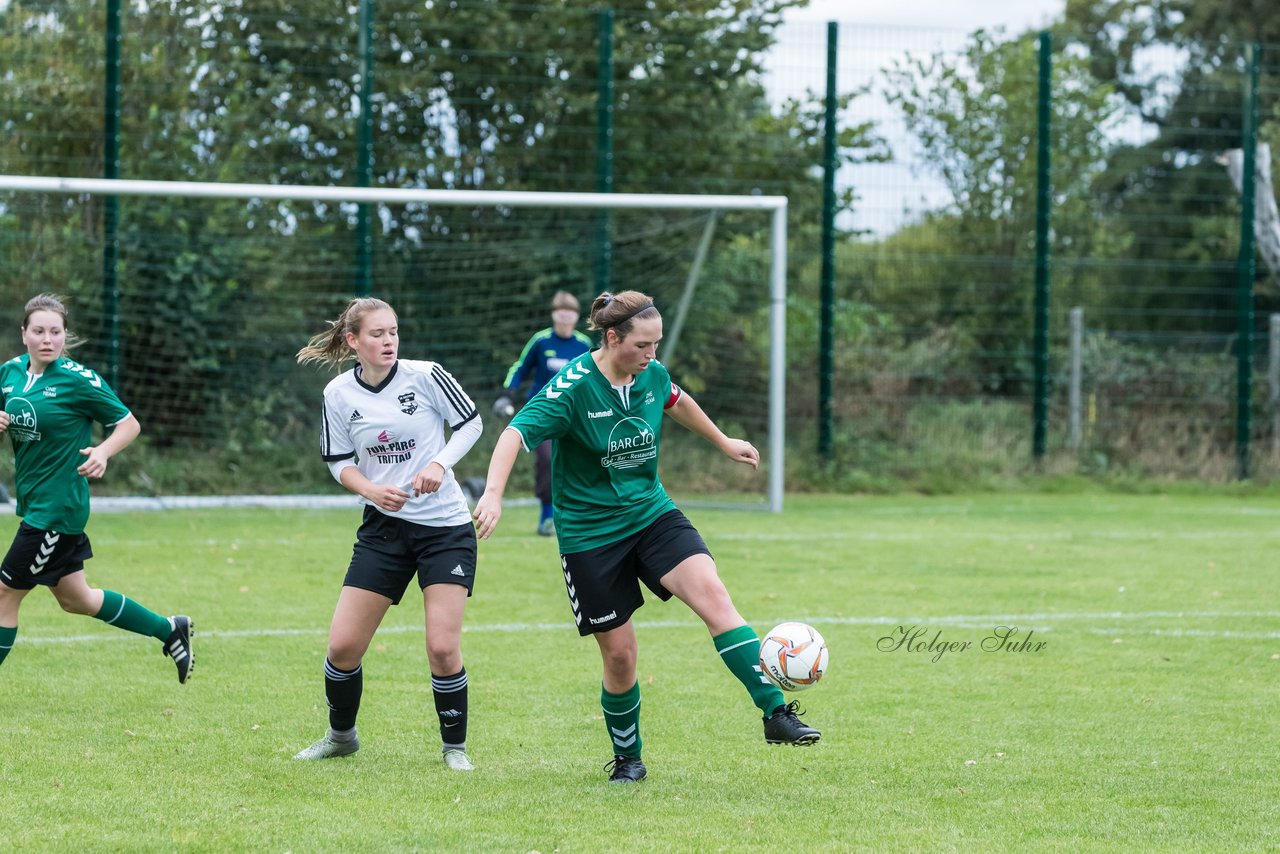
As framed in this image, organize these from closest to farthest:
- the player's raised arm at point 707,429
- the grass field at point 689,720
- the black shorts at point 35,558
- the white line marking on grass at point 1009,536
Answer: the grass field at point 689,720
the player's raised arm at point 707,429
the black shorts at point 35,558
the white line marking on grass at point 1009,536

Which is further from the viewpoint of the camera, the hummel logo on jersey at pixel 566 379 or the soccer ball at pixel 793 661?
the hummel logo on jersey at pixel 566 379

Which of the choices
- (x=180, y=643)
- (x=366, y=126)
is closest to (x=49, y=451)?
(x=180, y=643)

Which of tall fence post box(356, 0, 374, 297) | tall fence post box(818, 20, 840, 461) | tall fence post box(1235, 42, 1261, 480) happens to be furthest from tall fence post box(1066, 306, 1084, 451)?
tall fence post box(356, 0, 374, 297)

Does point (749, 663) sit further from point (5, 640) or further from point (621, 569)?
point (5, 640)

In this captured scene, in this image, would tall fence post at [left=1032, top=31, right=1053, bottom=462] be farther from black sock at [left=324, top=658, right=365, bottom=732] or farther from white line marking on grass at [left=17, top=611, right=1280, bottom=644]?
black sock at [left=324, top=658, right=365, bottom=732]

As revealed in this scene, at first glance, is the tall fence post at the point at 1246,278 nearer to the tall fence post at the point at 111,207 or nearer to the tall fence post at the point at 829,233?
the tall fence post at the point at 829,233

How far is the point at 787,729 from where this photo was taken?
4.79 meters

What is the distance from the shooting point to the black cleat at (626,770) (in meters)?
5.16

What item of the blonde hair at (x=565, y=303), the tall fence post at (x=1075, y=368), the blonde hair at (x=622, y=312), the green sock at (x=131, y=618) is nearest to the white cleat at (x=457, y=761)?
the blonde hair at (x=622, y=312)

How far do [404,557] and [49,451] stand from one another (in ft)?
6.41

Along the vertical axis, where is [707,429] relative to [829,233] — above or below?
below

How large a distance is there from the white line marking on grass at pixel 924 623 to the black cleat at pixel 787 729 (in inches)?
136

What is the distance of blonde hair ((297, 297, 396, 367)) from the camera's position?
5410mm

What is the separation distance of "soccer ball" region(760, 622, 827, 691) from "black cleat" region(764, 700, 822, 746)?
0.14m
